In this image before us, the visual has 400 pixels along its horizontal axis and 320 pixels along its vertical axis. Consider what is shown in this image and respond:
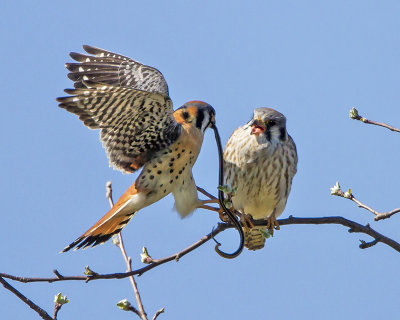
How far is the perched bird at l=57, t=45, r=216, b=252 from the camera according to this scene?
395 centimetres

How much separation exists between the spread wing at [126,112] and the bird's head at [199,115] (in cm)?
10

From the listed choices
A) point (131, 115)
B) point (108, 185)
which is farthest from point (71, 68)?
point (108, 185)

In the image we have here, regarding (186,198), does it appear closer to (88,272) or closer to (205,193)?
(205,193)

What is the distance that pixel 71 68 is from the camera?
4.36m

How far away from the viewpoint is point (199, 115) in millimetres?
4184

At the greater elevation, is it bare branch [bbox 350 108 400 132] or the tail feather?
bare branch [bbox 350 108 400 132]

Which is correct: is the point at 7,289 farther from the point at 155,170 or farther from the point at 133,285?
the point at 155,170

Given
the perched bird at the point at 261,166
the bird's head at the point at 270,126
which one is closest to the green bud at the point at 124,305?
the perched bird at the point at 261,166

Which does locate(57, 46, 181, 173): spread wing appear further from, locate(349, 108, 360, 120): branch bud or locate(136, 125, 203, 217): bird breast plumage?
locate(349, 108, 360, 120): branch bud

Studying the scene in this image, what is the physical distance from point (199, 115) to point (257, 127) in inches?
25.6

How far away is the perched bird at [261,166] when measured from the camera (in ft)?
15.0

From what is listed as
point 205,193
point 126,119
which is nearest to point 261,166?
point 205,193

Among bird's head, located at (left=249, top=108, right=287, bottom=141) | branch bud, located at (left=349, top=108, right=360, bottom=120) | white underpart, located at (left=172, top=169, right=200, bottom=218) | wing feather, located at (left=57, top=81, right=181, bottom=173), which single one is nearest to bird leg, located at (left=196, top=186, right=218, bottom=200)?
white underpart, located at (left=172, top=169, right=200, bottom=218)

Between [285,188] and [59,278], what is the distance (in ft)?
7.72
